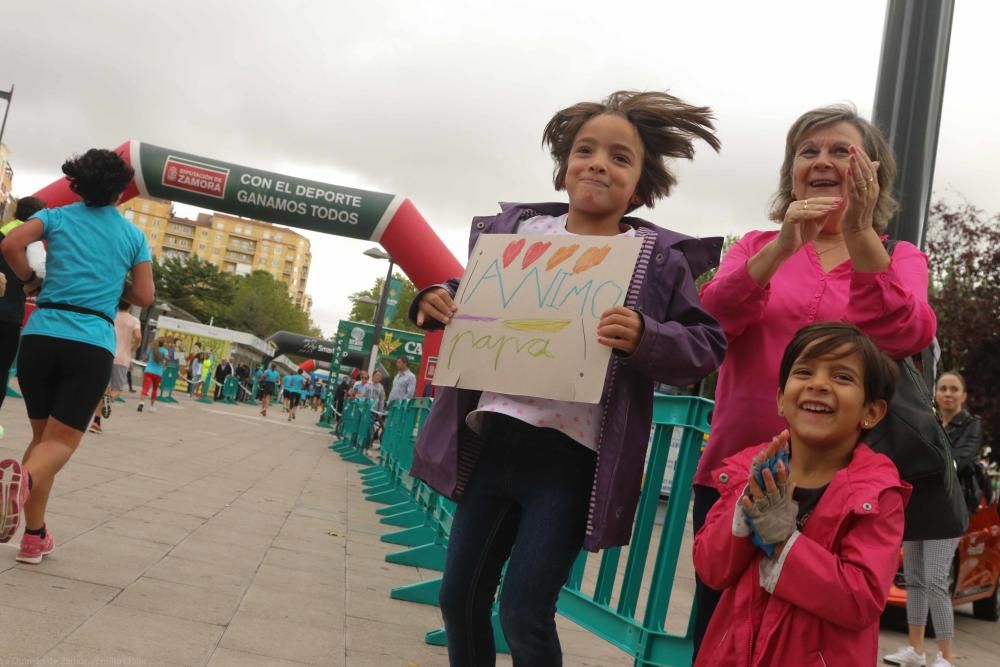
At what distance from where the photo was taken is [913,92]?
4.26 m

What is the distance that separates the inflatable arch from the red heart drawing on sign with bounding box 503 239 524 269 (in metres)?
13.9

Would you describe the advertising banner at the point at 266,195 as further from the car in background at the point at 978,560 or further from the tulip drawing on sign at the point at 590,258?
the tulip drawing on sign at the point at 590,258

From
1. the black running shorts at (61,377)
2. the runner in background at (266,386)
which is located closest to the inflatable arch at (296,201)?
the black running shorts at (61,377)

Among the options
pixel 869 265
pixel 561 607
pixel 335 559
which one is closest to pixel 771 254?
pixel 869 265

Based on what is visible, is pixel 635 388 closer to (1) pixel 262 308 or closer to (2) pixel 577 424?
(2) pixel 577 424

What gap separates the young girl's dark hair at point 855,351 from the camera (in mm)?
2424

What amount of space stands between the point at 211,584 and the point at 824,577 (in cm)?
358

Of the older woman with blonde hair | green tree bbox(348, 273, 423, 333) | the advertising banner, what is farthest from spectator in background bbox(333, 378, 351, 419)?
green tree bbox(348, 273, 423, 333)

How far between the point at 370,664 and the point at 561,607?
928 millimetres

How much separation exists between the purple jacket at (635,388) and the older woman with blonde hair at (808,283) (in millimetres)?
120

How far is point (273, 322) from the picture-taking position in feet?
372

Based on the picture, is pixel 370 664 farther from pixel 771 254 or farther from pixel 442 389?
pixel 771 254

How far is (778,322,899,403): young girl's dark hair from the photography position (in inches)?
95.4

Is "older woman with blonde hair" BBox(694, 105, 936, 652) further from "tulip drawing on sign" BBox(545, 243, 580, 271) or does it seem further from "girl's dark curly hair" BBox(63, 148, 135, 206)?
"girl's dark curly hair" BBox(63, 148, 135, 206)
